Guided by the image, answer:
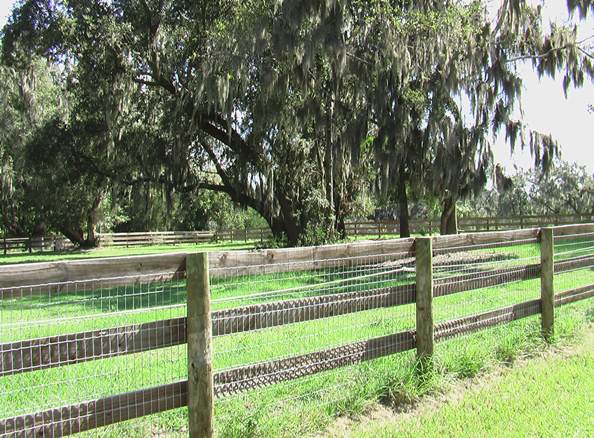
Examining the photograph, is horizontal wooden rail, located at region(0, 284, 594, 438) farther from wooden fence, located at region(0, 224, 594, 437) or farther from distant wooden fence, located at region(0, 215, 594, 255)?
distant wooden fence, located at region(0, 215, 594, 255)

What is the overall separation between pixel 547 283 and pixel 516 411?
2662mm

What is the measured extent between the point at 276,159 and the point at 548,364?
46.5 feet

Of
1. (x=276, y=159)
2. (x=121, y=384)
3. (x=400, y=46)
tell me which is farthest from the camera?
(x=276, y=159)

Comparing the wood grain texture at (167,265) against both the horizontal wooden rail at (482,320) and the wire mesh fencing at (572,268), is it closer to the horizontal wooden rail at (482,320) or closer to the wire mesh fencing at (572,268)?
the horizontal wooden rail at (482,320)

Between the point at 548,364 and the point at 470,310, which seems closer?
the point at 548,364

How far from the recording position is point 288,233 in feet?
64.5

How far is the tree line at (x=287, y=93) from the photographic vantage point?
14.8 meters

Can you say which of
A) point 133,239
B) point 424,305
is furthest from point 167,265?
point 133,239

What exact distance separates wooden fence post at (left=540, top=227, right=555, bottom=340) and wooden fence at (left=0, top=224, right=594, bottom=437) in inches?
50.6

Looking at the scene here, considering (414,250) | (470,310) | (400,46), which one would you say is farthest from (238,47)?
(414,250)

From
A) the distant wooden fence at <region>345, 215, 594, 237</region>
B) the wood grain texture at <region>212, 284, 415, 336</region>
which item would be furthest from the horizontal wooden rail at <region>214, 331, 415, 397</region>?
the distant wooden fence at <region>345, 215, 594, 237</region>

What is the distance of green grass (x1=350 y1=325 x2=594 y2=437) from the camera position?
373cm

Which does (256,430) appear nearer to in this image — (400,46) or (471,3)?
(400,46)

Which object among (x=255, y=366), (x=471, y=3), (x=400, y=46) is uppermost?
(x=471, y=3)
